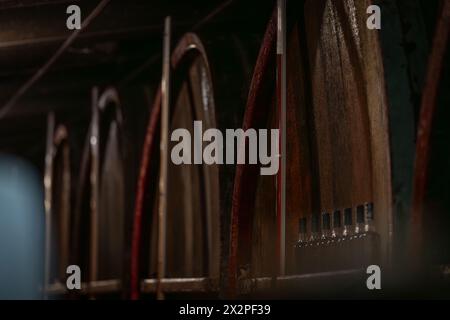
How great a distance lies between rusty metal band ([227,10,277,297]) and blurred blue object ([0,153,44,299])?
18.4ft

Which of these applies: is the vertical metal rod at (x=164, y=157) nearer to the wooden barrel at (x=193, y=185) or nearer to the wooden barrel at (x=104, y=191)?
the wooden barrel at (x=193, y=185)

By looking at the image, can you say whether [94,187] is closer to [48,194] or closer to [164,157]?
[164,157]

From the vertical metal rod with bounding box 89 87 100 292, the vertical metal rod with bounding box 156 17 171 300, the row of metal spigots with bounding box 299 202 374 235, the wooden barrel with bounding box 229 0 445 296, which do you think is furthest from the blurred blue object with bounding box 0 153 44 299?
the row of metal spigots with bounding box 299 202 374 235

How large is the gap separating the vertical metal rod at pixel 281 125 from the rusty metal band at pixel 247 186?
0.68ft

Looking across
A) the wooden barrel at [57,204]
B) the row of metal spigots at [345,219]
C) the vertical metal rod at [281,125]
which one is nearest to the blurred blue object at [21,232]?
the wooden barrel at [57,204]

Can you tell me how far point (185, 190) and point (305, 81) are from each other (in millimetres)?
1652

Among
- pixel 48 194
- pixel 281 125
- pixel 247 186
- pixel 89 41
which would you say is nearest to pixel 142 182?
pixel 89 41

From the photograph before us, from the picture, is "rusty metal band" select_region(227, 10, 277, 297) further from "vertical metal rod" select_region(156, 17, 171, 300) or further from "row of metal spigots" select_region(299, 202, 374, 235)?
"vertical metal rod" select_region(156, 17, 171, 300)

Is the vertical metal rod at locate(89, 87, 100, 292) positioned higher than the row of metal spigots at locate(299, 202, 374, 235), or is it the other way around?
the vertical metal rod at locate(89, 87, 100, 292)

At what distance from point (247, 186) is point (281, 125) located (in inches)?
21.3

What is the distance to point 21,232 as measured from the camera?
1023 centimetres

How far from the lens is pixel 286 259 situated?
3.96 m

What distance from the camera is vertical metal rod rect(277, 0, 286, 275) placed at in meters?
3.78
